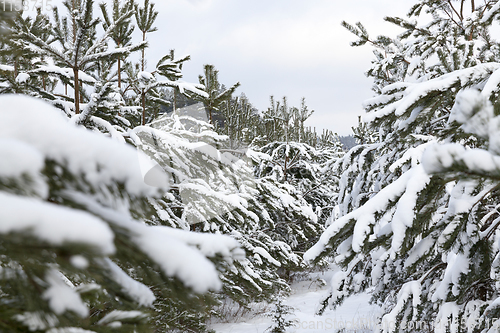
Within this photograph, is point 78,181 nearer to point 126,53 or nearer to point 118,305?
point 118,305

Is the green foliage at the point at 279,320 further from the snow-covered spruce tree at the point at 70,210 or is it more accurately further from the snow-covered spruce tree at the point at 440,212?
the snow-covered spruce tree at the point at 70,210

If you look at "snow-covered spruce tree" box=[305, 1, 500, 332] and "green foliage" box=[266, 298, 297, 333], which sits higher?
"snow-covered spruce tree" box=[305, 1, 500, 332]

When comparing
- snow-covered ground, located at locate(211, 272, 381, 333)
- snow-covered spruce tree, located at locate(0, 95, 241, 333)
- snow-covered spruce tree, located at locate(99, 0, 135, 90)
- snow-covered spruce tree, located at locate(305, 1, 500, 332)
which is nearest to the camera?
snow-covered spruce tree, located at locate(0, 95, 241, 333)

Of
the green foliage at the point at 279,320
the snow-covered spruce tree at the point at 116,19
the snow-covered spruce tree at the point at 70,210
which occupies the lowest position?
the green foliage at the point at 279,320

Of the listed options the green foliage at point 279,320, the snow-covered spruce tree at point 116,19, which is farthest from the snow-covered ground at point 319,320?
the snow-covered spruce tree at point 116,19

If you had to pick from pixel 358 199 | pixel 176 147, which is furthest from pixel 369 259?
pixel 176 147

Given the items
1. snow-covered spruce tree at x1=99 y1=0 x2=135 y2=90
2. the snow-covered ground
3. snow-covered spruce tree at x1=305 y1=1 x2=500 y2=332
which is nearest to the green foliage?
the snow-covered ground

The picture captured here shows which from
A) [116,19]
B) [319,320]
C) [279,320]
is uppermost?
[116,19]

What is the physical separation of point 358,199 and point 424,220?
268cm

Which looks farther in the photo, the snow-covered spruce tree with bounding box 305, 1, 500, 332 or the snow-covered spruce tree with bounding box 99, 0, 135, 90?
the snow-covered spruce tree with bounding box 99, 0, 135, 90

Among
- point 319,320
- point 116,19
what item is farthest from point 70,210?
point 319,320

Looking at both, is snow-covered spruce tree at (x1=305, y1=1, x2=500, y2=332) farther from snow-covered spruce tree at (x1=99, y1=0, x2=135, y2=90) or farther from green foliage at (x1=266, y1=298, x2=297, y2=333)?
snow-covered spruce tree at (x1=99, y1=0, x2=135, y2=90)

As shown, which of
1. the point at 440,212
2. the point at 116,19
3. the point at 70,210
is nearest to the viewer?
the point at 70,210

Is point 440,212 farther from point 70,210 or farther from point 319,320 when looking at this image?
point 319,320
